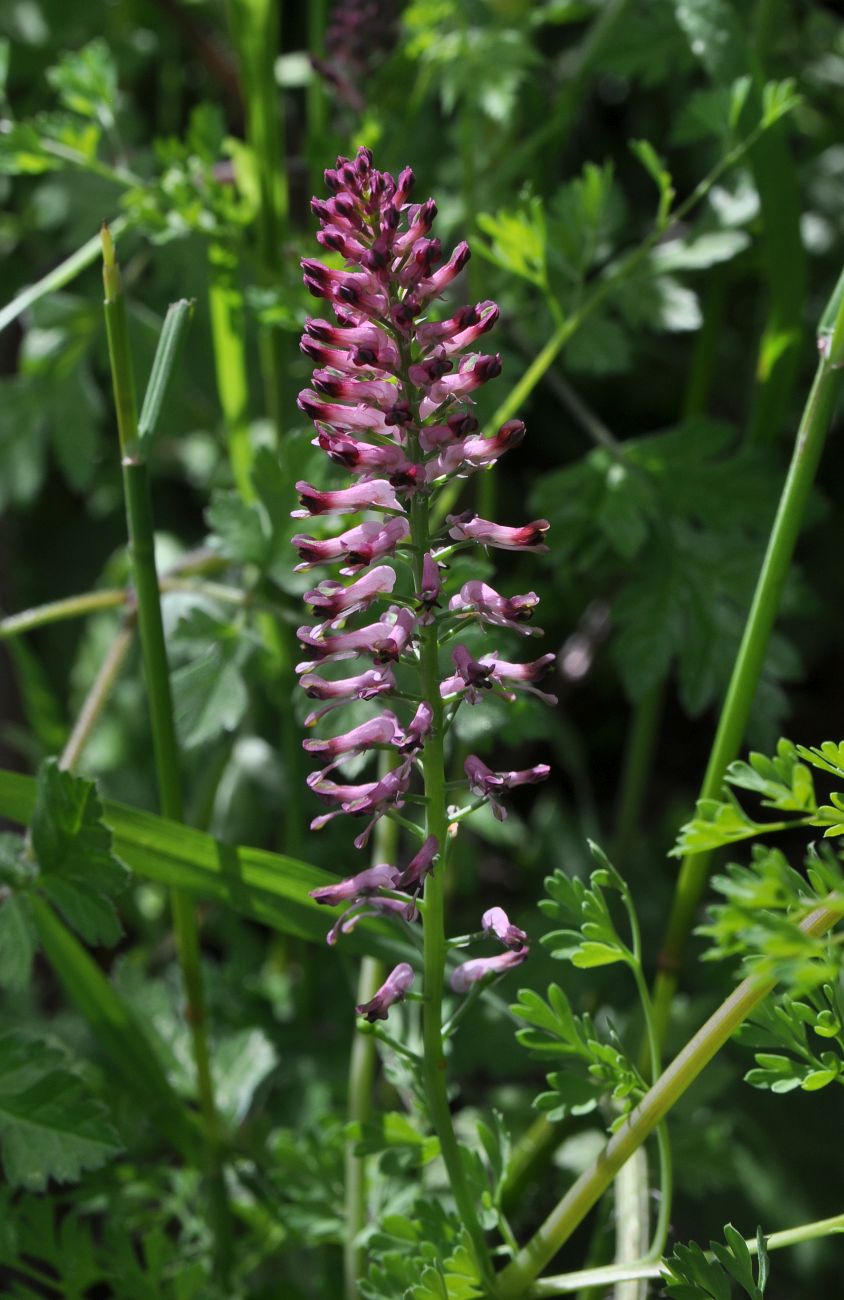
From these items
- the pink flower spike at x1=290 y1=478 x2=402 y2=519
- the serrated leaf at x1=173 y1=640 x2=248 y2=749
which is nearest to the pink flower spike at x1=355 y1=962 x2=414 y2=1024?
the pink flower spike at x1=290 y1=478 x2=402 y2=519

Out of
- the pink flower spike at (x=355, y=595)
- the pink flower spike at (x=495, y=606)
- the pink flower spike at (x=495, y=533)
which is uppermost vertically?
the pink flower spike at (x=495, y=533)

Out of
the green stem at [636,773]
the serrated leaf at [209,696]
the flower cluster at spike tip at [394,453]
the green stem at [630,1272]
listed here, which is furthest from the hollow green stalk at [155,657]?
the green stem at [636,773]

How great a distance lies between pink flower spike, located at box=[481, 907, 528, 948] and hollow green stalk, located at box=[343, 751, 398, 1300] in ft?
1.47

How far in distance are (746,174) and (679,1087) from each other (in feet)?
5.66

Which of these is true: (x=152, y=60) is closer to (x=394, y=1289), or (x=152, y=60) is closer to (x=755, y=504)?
(x=755, y=504)

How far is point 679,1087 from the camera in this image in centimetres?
131

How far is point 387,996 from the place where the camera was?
1228 mm

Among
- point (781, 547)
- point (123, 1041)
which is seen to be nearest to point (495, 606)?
point (781, 547)

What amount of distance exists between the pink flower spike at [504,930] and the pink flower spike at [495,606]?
0.96ft

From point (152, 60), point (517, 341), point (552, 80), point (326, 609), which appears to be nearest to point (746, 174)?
point (517, 341)

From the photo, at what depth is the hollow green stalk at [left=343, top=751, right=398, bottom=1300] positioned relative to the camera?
181 centimetres

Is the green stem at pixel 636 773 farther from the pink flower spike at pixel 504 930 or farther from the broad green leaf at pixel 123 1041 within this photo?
the pink flower spike at pixel 504 930

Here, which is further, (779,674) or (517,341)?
(517,341)

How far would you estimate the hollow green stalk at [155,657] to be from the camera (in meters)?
1.52
